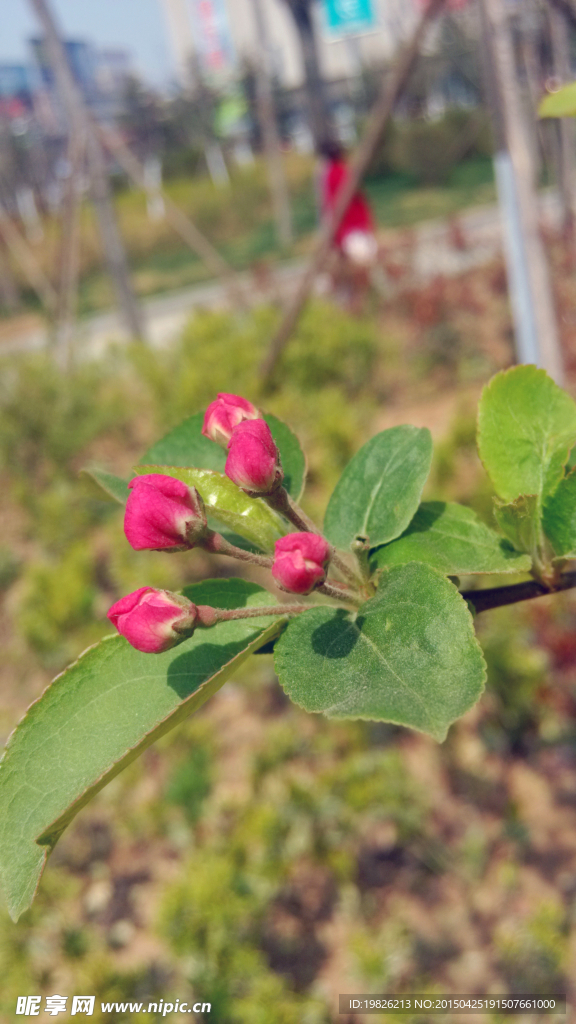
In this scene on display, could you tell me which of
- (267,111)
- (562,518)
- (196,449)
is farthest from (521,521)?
(267,111)

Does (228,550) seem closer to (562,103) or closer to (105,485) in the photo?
(105,485)

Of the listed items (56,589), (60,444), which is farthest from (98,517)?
(56,589)

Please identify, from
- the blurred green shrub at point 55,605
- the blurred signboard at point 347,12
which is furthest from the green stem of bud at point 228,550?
the blurred signboard at point 347,12

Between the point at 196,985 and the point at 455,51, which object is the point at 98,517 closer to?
the point at 196,985

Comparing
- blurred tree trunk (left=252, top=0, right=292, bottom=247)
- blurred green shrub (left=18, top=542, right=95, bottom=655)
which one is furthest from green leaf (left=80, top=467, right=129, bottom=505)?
blurred tree trunk (left=252, top=0, right=292, bottom=247)

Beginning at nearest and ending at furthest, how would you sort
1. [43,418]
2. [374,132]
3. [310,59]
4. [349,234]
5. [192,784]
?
1. [192,784]
2. [374,132]
3. [43,418]
4. [349,234]
5. [310,59]

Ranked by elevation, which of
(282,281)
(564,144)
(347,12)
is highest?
(347,12)

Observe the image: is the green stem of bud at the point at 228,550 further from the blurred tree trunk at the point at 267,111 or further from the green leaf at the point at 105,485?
the blurred tree trunk at the point at 267,111

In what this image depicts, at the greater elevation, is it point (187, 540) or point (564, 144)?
point (187, 540)
